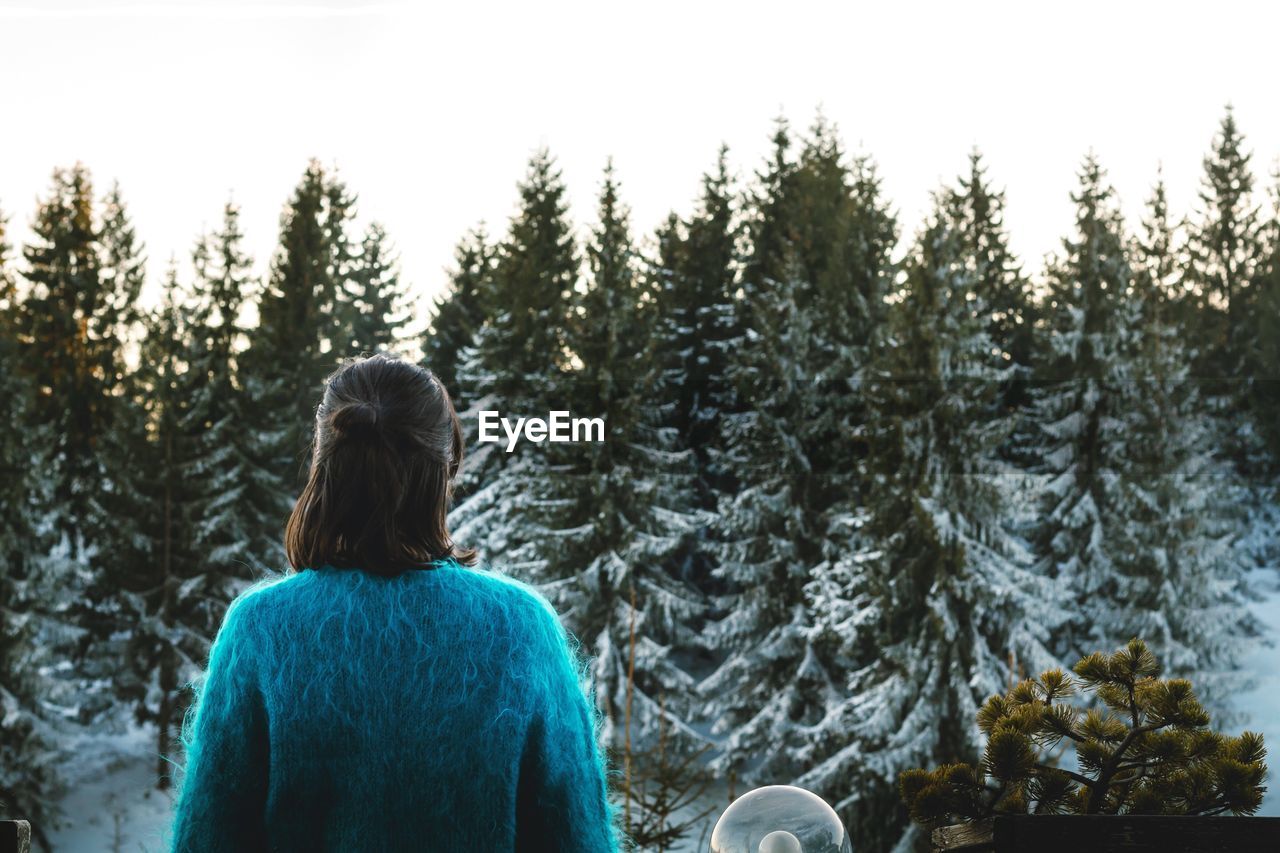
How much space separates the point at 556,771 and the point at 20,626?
17677 millimetres

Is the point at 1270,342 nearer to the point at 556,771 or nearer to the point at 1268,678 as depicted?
the point at 1268,678

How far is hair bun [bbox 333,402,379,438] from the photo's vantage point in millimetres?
1201

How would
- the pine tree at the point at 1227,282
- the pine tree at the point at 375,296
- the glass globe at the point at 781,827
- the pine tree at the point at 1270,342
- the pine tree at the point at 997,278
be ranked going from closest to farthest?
the glass globe at the point at 781,827 < the pine tree at the point at 1270,342 < the pine tree at the point at 1227,282 < the pine tree at the point at 997,278 < the pine tree at the point at 375,296

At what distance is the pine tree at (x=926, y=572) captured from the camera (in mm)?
15656

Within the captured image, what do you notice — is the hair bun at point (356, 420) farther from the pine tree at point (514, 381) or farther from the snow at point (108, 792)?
the snow at point (108, 792)

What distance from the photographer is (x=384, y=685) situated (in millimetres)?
1165

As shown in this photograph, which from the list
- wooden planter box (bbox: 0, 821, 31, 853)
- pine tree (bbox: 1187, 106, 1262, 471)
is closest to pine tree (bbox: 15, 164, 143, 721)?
pine tree (bbox: 1187, 106, 1262, 471)

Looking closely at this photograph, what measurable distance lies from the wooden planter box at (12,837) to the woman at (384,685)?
31cm

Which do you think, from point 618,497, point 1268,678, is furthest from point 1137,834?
point 1268,678

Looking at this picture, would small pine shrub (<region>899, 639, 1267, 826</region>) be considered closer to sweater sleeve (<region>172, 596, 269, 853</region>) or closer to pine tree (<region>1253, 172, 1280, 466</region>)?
sweater sleeve (<region>172, 596, 269, 853</region>)

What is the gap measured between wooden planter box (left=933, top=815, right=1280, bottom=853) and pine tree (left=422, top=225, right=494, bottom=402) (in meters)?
16.8

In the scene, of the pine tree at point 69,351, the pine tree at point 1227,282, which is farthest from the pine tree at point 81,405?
the pine tree at point 1227,282

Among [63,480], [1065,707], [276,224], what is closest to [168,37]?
[276,224]

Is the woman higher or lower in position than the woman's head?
lower
